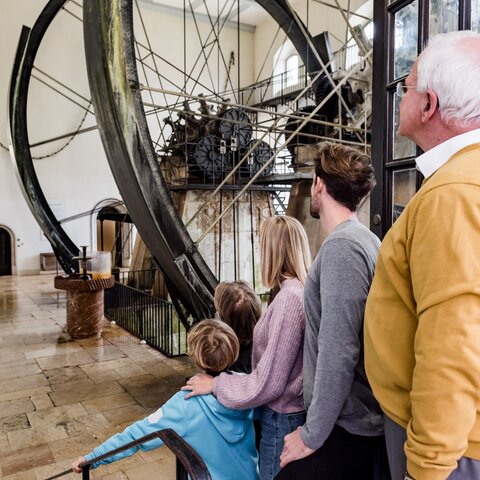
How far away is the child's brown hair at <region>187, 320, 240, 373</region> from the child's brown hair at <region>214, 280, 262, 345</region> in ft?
0.69

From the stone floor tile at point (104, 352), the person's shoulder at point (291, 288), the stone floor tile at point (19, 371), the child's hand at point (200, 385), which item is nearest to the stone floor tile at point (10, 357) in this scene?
the stone floor tile at point (19, 371)

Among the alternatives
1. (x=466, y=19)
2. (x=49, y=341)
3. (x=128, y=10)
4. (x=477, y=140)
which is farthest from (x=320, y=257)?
(x=49, y=341)

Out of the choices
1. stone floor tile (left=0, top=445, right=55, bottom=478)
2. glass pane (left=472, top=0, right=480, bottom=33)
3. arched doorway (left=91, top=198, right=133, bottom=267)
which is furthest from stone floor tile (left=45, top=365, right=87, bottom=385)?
arched doorway (left=91, top=198, right=133, bottom=267)

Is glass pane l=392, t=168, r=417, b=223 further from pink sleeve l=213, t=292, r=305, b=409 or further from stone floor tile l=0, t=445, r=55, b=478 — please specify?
stone floor tile l=0, t=445, r=55, b=478

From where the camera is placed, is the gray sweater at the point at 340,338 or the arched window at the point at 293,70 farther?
the arched window at the point at 293,70

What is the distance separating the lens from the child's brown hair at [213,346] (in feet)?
5.67

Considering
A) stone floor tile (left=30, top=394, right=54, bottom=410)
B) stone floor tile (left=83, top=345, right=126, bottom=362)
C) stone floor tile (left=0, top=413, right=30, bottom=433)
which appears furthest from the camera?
stone floor tile (left=83, top=345, right=126, bottom=362)

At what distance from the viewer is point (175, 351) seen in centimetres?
563

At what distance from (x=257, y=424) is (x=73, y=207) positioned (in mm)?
13733

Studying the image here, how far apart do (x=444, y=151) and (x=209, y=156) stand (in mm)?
7924

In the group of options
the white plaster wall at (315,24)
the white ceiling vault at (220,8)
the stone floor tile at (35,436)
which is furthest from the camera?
the white ceiling vault at (220,8)

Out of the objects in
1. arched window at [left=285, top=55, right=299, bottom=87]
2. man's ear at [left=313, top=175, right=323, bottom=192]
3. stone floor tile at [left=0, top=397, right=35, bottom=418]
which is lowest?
stone floor tile at [left=0, top=397, right=35, bottom=418]

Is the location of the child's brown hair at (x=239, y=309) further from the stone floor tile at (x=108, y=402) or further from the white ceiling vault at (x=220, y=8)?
the white ceiling vault at (x=220, y=8)

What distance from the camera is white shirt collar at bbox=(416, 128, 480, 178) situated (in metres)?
0.96
